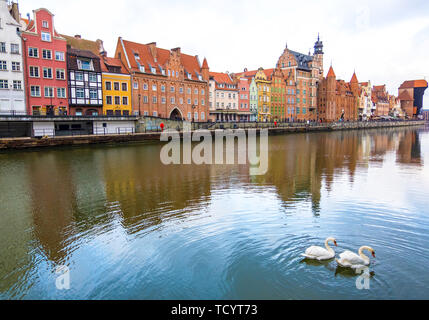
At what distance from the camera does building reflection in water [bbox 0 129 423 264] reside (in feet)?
34.7

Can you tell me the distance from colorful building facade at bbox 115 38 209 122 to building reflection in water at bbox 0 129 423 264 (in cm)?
2562

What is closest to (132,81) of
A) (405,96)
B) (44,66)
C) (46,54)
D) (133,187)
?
(46,54)

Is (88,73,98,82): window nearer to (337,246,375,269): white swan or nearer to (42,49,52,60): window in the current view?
(42,49,52,60): window

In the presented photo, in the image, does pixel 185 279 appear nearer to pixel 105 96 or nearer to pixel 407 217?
pixel 407 217

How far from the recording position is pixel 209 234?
31.2ft

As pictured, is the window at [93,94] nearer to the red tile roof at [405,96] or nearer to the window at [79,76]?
the window at [79,76]

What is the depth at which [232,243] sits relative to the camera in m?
8.83

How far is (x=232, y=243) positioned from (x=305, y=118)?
8506cm

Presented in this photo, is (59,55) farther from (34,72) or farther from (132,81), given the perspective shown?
(132,81)

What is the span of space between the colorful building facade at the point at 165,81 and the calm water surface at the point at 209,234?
33540mm

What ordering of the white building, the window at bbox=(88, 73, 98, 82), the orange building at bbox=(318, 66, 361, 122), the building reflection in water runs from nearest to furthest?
the building reflection in water → the white building → the window at bbox=(88, 73, 98, 82) → the orange building at bbox=(318, 66, 361, 122)

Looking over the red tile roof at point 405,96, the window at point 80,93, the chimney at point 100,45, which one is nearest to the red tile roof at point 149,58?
the chimney at point 100,45

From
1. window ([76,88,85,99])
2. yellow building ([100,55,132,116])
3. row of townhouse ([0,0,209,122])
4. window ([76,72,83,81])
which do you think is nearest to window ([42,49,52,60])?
row of townhouse ([0,0,209,122])
